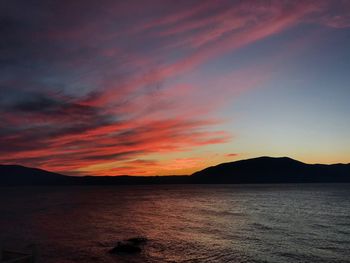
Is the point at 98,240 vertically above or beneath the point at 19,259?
beneath

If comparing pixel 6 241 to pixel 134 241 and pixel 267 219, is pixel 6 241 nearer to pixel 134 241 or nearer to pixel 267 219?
pixel 134 241

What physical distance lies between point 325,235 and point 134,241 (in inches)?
1491

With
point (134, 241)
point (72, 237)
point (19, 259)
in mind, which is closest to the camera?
point (19, 259)

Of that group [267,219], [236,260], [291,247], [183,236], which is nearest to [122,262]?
[236,260]

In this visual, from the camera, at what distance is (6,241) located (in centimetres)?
6119

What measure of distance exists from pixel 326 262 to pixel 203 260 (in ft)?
55.1

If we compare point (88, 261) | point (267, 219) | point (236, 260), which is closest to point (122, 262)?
point (88, 261)

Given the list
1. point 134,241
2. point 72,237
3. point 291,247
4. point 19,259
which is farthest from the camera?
point 72,237

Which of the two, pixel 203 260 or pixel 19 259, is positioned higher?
pixel 19 259

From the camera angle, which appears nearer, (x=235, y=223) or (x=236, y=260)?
(x=236, y=260)

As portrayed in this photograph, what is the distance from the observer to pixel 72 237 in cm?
6406

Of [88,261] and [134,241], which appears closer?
[88,261]

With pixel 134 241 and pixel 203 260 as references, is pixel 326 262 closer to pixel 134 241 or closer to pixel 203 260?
pixel 203 260

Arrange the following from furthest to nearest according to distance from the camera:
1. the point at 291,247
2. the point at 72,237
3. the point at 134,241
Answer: the point at 72,237 → the point at 134,241 → the point at 291,247
